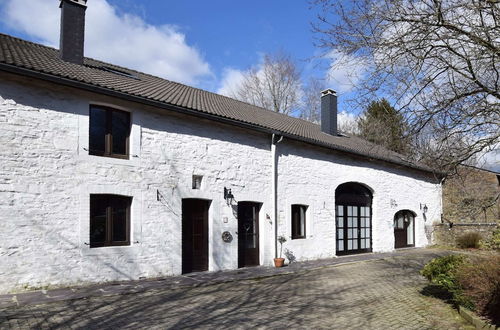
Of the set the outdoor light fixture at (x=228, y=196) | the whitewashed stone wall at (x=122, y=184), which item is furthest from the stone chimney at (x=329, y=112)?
the outdoor light fixture at (x=228, y=196)

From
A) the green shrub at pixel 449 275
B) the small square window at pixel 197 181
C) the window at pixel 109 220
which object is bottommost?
the green shrub at pixel 449 275

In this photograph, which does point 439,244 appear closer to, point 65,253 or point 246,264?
point 246,264

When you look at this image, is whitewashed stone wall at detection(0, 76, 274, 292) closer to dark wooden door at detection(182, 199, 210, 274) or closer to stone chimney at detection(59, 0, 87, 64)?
dark wooden door at detection(182, 199, 210, 274)

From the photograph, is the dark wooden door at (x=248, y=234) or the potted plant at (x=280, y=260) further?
the potted plant at (x=280, y=260)

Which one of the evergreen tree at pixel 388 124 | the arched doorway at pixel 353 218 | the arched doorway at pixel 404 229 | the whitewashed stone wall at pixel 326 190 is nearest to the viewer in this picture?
the evergreen tree at pixel 388 124

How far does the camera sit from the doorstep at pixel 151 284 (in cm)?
682

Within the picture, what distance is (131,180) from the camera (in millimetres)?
8969

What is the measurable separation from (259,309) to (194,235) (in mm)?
3814

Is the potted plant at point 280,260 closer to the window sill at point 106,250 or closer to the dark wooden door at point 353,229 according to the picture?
the dark wooden door at point 353,229

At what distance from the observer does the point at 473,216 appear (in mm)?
7074

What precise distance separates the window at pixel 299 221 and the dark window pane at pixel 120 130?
620 centimetres

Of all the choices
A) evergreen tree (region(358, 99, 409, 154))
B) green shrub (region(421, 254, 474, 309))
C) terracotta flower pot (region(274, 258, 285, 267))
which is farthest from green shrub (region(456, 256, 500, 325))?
terracotta flower pot (region(274, 258, 285, 267))

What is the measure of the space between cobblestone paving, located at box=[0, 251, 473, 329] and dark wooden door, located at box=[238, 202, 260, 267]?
6.81ft

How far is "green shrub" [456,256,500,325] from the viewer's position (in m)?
5.63
